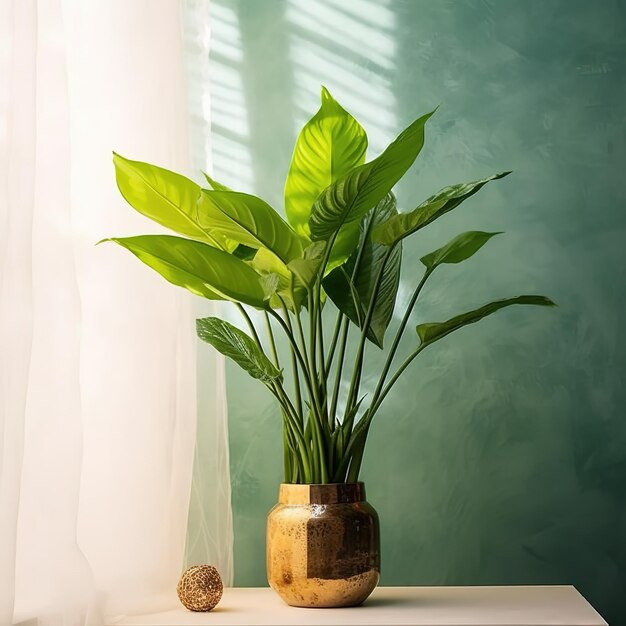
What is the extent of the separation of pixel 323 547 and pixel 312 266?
1.28ft

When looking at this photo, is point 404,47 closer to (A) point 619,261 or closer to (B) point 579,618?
(A) point 619,261

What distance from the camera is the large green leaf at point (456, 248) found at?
4.22 ft

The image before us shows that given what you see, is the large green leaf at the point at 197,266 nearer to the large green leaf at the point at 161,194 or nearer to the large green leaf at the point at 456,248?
the large green leaf at the point at 161,194

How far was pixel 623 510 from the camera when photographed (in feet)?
5.14

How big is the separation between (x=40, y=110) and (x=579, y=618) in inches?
37.4

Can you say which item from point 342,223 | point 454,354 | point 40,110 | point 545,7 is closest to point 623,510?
point 454,354

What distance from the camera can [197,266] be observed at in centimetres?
119

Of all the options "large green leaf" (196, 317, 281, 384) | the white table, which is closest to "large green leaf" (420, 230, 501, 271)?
"large green leaf" (196, 317, 281, 384)

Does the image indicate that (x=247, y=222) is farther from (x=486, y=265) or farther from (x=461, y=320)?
(x=486, y=265)

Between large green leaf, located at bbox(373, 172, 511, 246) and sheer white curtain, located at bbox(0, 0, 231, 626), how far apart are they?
0.35 meters

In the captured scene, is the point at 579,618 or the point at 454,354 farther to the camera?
the point at 454,354

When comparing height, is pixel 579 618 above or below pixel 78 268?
below

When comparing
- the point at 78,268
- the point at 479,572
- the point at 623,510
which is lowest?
the point at 479,572

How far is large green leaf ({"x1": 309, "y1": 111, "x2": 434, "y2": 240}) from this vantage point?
1095 millimetres
